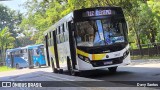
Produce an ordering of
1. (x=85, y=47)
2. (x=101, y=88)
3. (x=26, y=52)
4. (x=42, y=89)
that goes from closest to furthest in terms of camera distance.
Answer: (x=101, y=88) < (x=42, y=89) < (x=85, y=47) < (x=26, y=52)

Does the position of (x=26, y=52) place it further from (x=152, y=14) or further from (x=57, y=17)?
(x=152, y=14)

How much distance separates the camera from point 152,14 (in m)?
32.9

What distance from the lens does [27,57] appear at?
156 ft

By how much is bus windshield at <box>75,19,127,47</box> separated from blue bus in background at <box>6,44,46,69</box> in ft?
97.2

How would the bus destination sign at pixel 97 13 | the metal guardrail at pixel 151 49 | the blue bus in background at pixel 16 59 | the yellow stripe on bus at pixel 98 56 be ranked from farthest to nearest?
the blue bus in background at pixel 16 59 < the metal guardrail at pixel 151 49 < the bus destination sign at pixel 97 13 < the yellow stripe on bus at pixel 98 56

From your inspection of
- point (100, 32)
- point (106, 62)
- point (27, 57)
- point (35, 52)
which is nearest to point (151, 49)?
point (35, 52)

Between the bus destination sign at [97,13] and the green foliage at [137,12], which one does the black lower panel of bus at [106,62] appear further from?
the green foliage at [137,12]

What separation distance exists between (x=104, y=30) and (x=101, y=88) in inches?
286

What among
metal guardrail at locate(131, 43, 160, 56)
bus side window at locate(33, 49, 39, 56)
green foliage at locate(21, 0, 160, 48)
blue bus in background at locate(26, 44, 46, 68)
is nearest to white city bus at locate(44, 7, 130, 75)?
green foliage at locate(21, 0, 160, 48)

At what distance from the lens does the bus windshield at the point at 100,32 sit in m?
15.9

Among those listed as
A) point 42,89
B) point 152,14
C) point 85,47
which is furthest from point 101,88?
point 152,14

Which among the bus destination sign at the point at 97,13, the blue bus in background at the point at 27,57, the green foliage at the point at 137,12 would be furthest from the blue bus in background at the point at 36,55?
the bus destination sign at the point at 97,13

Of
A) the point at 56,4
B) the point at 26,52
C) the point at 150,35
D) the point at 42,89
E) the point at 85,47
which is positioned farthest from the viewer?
the point at 26,52

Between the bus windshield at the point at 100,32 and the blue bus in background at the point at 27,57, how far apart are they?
2963 centimetres
